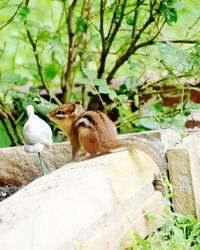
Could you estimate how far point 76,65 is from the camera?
412 cm

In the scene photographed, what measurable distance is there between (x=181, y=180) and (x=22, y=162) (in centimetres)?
76

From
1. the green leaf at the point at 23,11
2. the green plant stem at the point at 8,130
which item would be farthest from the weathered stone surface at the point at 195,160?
the green plant stem at the point at 8,130

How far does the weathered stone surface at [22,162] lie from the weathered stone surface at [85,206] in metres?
0.55

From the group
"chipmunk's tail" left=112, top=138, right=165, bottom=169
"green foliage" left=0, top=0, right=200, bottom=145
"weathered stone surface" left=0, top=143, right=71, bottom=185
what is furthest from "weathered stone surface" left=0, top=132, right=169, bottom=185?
"chipmunk's tail" left=112, top=138, right=165, bottom=169

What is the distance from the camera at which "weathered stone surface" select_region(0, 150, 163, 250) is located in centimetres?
165

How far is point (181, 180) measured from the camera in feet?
8.76

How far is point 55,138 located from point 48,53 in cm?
71

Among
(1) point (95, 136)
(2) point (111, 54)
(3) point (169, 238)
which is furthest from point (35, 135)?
(2) point (111, 54)

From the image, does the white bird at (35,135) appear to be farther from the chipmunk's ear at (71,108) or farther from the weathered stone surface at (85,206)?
the chipmunk's ear at (71,108)

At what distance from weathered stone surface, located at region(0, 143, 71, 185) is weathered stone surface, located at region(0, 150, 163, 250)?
55cm

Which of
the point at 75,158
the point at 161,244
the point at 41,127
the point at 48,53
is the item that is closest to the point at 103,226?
the point at 161,244

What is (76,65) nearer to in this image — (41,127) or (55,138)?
(55,138)

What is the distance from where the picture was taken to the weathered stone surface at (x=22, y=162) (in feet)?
9.88

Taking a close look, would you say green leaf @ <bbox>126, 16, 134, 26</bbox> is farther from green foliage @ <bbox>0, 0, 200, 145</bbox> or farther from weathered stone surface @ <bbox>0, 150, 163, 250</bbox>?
weathered stone surface @ <bbox>0, 150, 163, 250</bbox>
